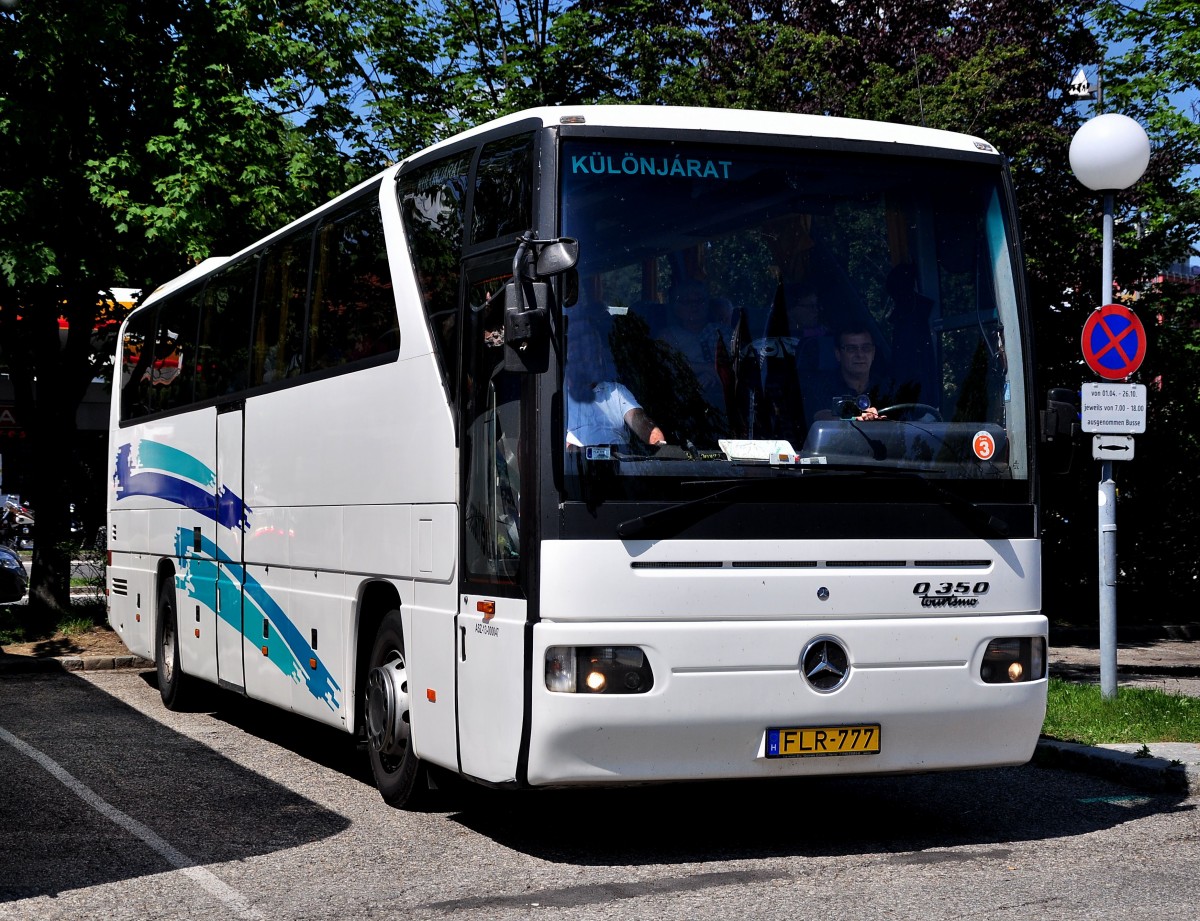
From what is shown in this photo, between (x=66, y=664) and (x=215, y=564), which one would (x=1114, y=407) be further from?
(x=66, y=664)

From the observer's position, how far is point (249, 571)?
37.8ft

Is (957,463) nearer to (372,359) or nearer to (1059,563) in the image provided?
(372,359)

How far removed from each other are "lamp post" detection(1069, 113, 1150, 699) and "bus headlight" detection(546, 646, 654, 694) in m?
6.25

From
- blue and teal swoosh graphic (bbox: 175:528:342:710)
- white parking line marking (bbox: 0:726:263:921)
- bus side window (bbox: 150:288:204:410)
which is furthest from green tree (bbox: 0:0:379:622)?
white parking line marking (bbox: 0:726:263:921)

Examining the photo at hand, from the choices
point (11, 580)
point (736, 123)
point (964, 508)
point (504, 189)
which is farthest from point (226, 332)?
point (11, 580)

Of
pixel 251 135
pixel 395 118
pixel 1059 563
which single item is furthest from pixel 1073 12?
pixel 251 135

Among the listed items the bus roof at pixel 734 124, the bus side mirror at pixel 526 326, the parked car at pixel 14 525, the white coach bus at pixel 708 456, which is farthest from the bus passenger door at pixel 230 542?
the parked car at pixel 14 525

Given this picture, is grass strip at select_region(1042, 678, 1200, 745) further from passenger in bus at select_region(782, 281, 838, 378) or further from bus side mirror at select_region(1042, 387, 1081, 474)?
passenger in bus at select_region(782, 281, 838, 378)

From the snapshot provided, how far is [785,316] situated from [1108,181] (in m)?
6.15

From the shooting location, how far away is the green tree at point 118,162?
51.6 feet

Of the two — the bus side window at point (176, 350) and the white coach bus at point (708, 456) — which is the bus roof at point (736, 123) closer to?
the white coach bus at point (708, 456)

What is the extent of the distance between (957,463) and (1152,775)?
114 inches

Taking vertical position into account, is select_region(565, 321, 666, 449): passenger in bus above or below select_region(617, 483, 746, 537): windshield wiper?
above

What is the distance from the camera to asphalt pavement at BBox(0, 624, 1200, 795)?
9.52 metres
